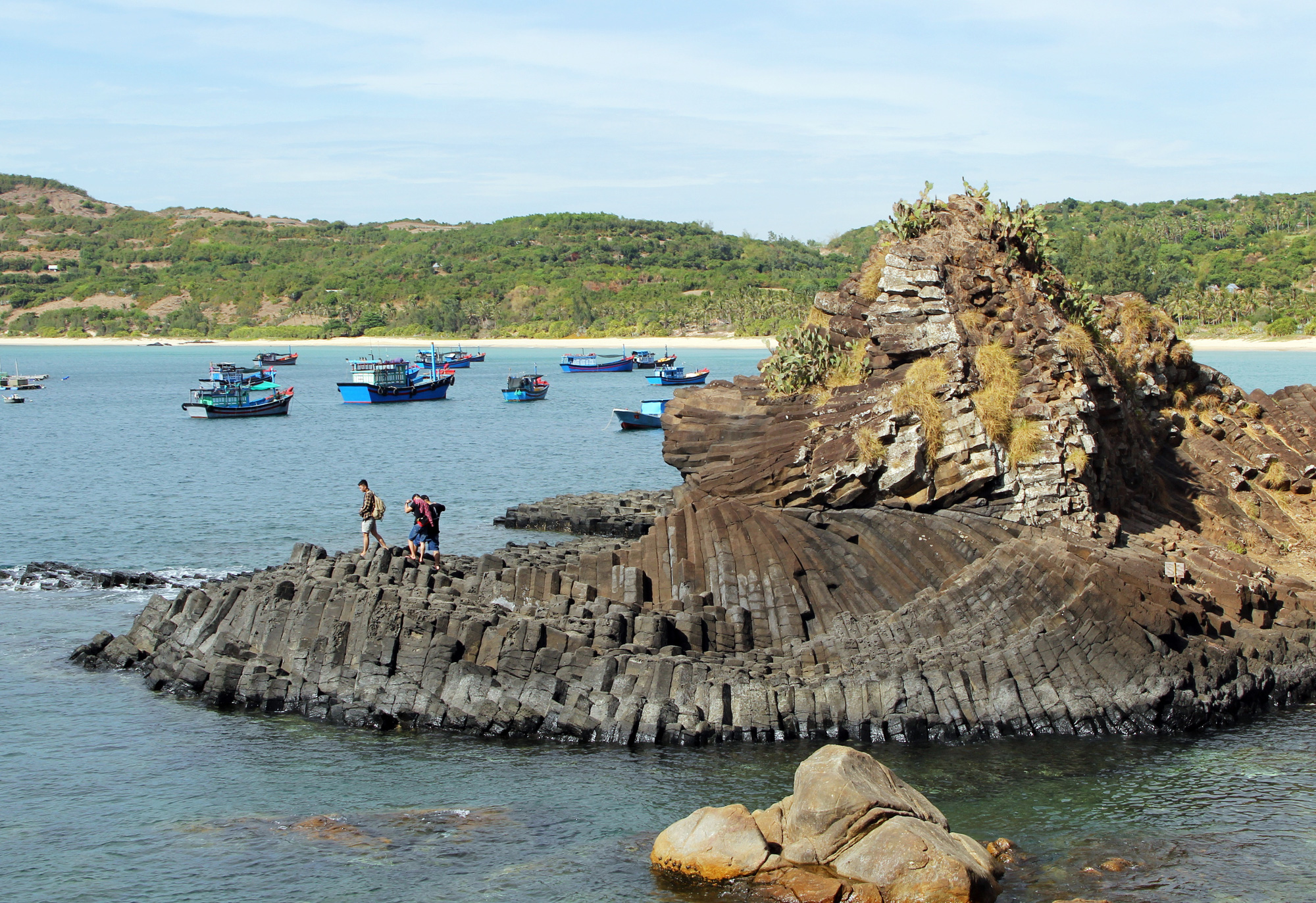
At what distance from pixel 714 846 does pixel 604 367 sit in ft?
446

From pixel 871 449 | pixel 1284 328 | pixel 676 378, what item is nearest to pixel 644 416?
pixel 676 378

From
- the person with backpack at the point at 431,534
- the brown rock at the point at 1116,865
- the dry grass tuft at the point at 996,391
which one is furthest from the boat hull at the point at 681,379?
the brown rock at the point at 1116,865

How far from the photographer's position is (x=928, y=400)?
81.7 ft

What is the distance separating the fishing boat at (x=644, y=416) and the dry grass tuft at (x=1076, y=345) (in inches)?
2088

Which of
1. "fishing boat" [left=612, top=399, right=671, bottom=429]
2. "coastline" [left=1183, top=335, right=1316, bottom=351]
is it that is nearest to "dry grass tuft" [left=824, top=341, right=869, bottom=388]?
"fishing boat" [left=612, top=399, right=671, bottom=429]

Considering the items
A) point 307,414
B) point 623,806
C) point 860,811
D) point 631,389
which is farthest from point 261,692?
point 631,389

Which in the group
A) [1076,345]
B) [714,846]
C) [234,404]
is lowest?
[234,404]

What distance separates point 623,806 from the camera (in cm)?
1750

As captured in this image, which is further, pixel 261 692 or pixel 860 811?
pixel 261 692

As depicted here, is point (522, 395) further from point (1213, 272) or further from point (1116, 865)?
point (1213, 272)

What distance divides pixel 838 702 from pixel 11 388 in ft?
402

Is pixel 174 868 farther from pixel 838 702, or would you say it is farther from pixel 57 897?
pixel 838 702

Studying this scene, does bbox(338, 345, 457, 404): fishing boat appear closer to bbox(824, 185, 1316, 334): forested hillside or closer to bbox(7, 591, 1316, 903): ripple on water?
bbox(824, 185, 1316, 334): forested hillside

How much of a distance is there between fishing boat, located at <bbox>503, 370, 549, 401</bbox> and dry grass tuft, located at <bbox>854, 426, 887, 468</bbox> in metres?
83.6
